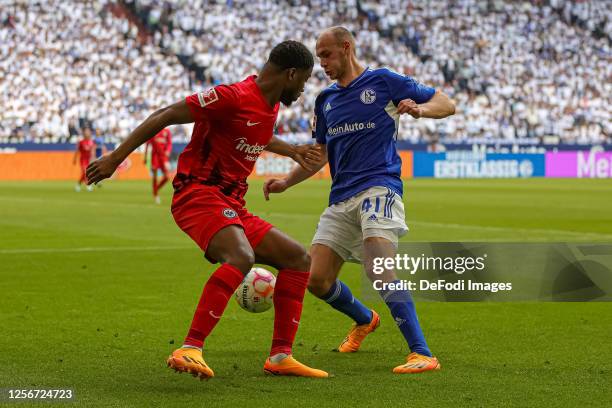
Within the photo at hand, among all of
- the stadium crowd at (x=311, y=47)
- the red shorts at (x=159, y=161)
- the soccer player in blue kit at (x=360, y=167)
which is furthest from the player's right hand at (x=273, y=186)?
the stadium crowd at (x=311, y=47)

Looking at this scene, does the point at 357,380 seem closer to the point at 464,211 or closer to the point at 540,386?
the point at 540,386

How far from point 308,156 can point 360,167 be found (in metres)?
0.34

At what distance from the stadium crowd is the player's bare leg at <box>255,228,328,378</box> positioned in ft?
114

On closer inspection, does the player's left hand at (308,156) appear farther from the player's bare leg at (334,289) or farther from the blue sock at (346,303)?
the blue sock at (346,303)

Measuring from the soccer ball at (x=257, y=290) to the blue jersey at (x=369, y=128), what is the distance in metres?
0.74

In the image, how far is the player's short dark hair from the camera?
635 cm

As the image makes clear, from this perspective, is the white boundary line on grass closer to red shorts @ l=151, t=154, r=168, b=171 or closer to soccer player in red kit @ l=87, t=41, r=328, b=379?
soccer player in red kit @ l=87, t=41, r=328, b=379

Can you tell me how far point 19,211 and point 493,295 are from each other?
14.5m

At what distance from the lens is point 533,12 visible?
179 ft

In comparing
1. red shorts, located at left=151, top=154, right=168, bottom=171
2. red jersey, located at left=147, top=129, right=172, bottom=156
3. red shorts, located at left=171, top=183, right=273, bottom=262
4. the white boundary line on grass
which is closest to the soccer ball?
red shorts, located at left=171, top=183, right=273, bottom=262

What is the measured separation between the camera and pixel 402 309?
6.70 meters

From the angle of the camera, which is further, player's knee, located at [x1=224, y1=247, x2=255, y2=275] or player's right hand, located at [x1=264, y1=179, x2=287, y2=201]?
player's right hand, located at [x1=264, y1=179, x2=287, y2=201]

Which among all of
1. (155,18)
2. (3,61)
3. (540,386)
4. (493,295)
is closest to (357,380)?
(540,386)

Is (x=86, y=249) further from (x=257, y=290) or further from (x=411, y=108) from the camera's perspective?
(x=411, y=108)
